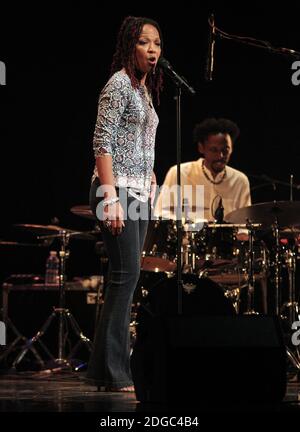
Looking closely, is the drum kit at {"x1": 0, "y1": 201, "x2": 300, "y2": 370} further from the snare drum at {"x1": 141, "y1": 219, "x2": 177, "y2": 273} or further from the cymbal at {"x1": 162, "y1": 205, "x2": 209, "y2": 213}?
the cymbal at {"x1": 162, "y1": 205, "x2": 209, "y2": 213}

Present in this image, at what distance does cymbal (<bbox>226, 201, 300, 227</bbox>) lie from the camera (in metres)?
5.19

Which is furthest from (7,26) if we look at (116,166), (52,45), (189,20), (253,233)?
(116,166)

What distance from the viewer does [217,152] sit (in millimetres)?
6910

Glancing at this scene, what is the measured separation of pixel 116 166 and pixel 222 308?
0.82 metres

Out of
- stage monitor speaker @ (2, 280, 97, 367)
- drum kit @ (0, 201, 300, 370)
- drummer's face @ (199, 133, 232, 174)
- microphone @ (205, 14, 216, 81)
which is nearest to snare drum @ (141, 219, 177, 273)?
drum kit @ (0, 201, 300, 370)

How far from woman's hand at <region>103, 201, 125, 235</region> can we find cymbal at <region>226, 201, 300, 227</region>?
192 cm

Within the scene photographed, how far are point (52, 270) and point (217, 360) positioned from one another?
4.19 metres

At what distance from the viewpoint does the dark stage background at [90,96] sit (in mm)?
6875

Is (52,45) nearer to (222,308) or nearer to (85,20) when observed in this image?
(85,20)

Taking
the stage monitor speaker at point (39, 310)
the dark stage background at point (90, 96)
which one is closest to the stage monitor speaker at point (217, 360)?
the stage monitor speaker at point (39, 310)

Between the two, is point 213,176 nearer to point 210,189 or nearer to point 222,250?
point 210,189

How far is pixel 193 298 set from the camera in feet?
12.6

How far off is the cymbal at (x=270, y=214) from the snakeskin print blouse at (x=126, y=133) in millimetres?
1686

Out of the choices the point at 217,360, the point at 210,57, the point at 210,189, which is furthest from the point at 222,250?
the point at 217,360
